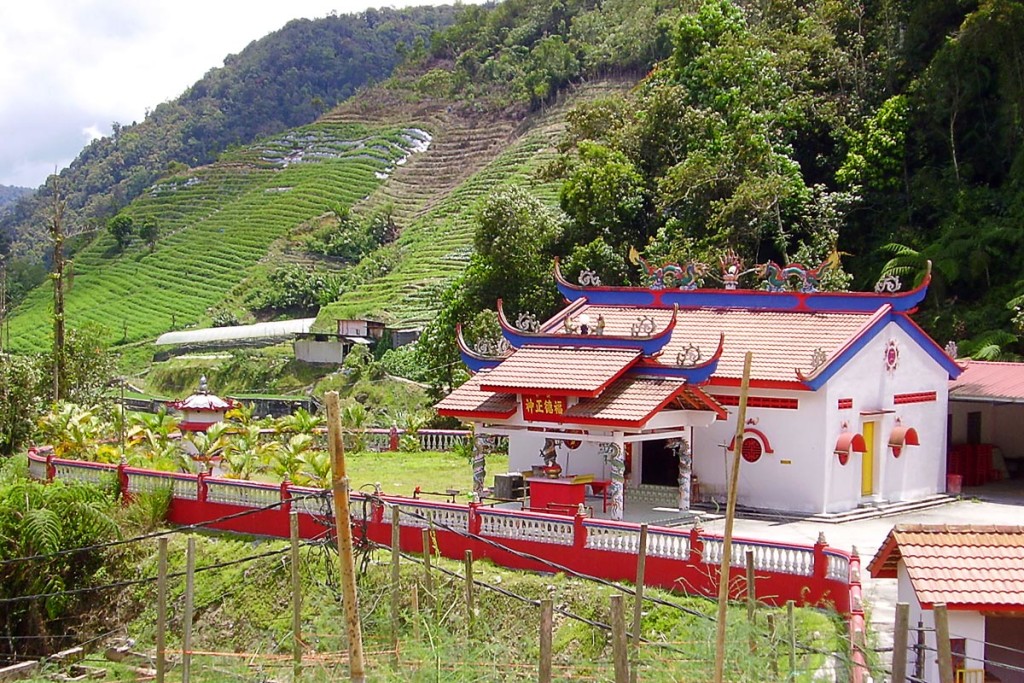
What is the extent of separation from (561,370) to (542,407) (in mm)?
701

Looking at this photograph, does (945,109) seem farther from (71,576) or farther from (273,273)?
(273,273)

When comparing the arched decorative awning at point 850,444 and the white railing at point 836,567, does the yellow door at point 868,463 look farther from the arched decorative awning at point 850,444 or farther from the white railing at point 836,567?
the white railing at point 836,567

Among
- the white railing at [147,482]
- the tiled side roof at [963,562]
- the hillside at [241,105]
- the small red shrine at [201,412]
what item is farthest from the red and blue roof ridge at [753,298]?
the hillside at [241,105]

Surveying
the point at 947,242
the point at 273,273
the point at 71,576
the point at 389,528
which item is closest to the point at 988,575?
the point at 389,528

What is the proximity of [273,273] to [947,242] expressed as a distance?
4799 centimetres

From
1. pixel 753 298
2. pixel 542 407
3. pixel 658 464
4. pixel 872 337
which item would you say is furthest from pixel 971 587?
pixel 753 298

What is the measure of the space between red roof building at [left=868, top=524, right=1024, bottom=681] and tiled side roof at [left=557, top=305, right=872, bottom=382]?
9239mm

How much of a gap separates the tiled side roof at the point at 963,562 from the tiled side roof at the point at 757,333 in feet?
30.1

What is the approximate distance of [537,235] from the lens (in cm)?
3606

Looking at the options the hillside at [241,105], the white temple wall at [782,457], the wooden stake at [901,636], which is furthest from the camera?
the hillside at [241,105]

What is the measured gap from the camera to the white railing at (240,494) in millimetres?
20391

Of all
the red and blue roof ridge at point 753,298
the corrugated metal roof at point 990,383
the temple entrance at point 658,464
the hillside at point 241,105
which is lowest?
the temple entrance at point 658,464

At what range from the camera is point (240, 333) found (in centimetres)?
6125

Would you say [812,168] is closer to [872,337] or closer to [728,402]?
[872,337]
